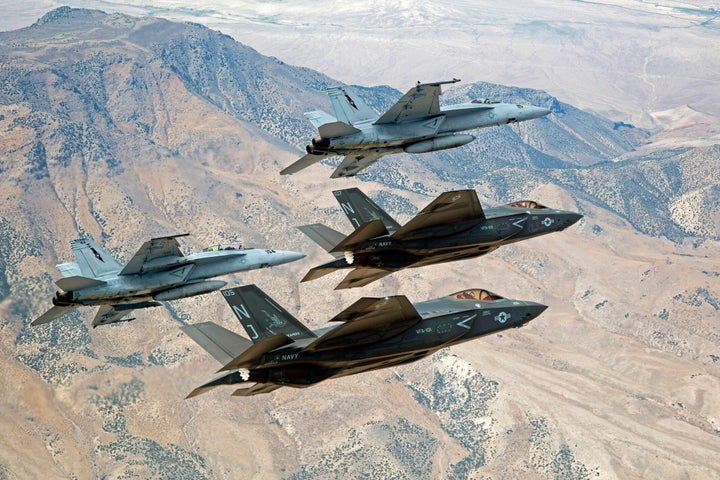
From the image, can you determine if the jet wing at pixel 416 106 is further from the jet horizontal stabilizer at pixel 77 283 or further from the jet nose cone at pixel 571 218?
the jet horizontal stabilizer at pixel 77 283

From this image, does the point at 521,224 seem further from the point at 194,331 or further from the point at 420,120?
the point at 194,331

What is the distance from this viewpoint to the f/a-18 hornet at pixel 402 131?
7894 cm

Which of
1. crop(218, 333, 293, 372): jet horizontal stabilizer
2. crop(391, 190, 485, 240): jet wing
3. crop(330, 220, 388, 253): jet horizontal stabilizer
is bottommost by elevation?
crop(218, 333, 293, 372): jet horizontal stabilizer

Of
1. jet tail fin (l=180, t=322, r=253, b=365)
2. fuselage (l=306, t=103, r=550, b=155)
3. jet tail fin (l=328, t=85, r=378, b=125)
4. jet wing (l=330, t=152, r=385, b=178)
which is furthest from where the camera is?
jet tail fin (l=328, t=85, r=378, b=125)

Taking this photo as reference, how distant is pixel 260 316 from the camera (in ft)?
183

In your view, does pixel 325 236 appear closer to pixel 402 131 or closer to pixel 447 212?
pixel 447 212

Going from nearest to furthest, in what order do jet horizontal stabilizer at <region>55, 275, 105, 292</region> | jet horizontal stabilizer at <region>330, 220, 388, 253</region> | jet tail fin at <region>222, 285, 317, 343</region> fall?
jet tail fin at <region>222, 285, 317, 343</region>, jet horizontal stabilizer at <region>330, 220, 388, 253</region>, jet horizontal stabilizer at <region>55, 275, 105, 292</region>

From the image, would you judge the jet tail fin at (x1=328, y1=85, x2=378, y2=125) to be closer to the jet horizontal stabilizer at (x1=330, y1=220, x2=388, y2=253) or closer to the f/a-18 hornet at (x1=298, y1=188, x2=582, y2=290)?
the f/a-18 hornet at (x1=298, y1=188, x2=582, y2=290)

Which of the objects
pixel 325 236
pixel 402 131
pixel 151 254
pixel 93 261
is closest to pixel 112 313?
pixel 93 261

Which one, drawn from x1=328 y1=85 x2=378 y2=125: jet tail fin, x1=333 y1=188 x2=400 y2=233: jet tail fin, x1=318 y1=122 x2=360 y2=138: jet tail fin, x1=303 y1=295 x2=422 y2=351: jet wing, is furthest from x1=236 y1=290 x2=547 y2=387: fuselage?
x1=328 y1=85 x2=378 y2=125: jet tail fin

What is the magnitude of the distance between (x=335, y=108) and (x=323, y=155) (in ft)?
29.4

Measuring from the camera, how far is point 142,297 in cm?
8150

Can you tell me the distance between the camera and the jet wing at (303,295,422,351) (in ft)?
173

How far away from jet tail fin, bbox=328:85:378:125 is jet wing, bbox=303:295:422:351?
34.0 meters
